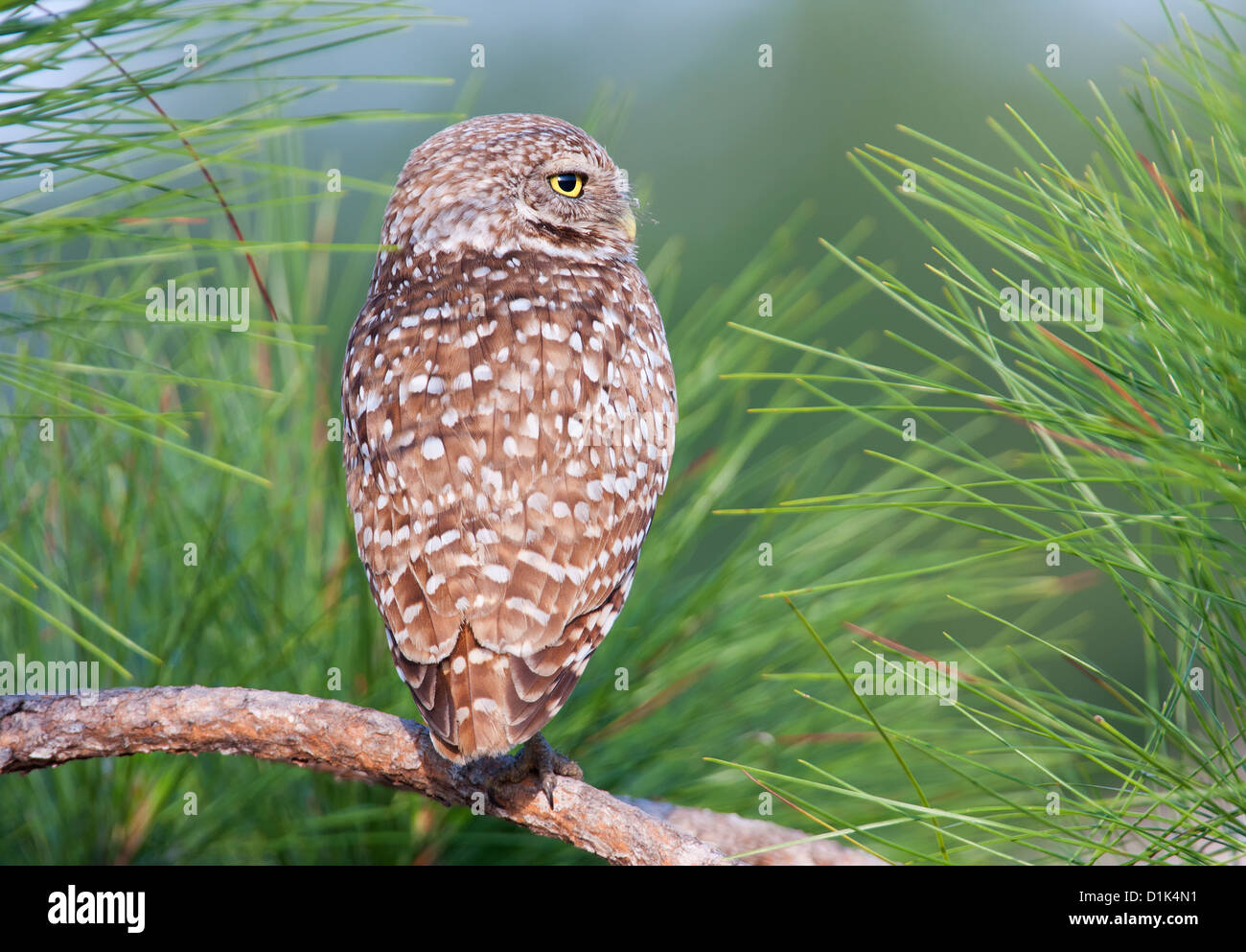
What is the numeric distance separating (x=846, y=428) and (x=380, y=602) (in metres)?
0.80

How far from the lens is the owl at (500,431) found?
1.14 metres

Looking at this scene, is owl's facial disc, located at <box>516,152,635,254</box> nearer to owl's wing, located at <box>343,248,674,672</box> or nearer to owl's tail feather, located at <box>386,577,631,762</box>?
owl's wing, located at <box>343,248,674,672</box>

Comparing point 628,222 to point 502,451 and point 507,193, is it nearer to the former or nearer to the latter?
point 507,193

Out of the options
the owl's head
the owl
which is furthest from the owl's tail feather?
the owl's head

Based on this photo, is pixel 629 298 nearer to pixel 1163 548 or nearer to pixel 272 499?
pixel 272 499

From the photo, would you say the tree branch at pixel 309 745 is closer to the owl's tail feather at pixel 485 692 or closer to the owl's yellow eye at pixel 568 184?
the owl's tail feather at pixel 485 692

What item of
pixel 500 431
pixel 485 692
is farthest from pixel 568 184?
pixel 485 692

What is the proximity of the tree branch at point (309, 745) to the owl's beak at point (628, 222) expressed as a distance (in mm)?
904

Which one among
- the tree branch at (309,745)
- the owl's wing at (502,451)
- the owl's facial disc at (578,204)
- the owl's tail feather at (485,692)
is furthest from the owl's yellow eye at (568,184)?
the tree branch at (309,745)

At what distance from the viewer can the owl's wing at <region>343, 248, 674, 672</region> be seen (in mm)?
1168

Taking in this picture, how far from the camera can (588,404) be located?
1.32m

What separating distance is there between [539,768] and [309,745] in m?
0.27

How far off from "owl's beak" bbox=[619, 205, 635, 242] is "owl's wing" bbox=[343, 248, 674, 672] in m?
0.25
